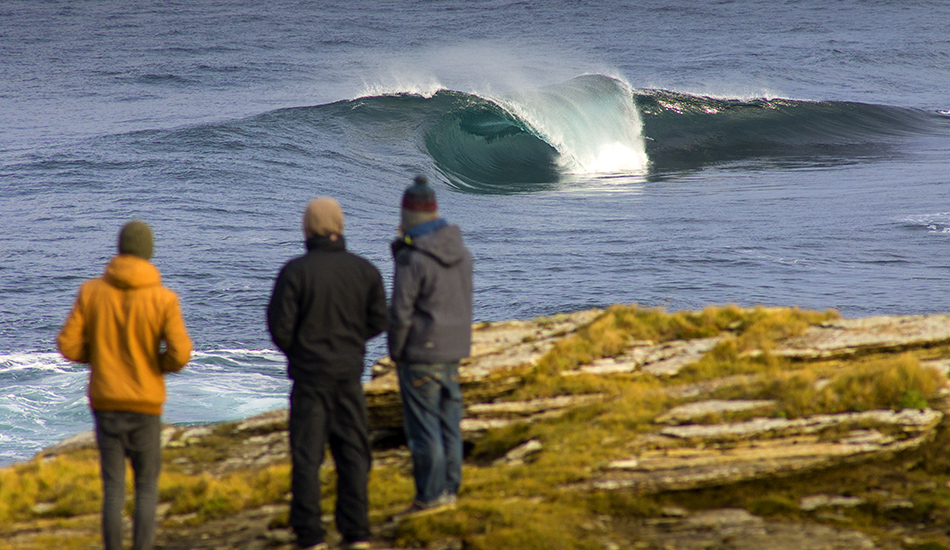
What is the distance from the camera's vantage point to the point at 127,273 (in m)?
4.22

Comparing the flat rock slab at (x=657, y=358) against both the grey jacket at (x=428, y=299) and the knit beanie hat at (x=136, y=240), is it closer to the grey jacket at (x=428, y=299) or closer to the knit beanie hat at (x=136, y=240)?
the grey jacket at (x=428, y=299)

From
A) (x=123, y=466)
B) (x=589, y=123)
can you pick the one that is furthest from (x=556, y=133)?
(x=123, y=466)

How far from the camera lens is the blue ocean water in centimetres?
1420

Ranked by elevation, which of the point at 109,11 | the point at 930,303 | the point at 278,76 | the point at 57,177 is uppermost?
the point at 109,11

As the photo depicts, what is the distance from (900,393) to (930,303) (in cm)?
955

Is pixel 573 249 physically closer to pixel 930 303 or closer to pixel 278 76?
pixel 930 303

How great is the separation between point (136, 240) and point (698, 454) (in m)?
3.71

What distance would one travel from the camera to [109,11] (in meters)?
75.2

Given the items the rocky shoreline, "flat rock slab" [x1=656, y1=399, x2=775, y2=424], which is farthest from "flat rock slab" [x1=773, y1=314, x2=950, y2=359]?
"flat rock slab" [x1=656, y1=399, x2=775, y2=424]

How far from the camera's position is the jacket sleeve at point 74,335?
4.25 metres

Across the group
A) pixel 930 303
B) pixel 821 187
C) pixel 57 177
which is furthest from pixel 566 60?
pixel 930 303

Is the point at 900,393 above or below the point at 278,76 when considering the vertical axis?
below

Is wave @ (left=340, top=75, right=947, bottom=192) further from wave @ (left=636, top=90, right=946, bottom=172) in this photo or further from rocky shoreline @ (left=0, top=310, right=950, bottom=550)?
rocky shoreline @ (left=0, top=310, right=950, bottom=550)

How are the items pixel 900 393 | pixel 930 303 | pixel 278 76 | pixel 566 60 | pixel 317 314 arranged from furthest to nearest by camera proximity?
1. pixel 566 60
2. pixel 278 76
3. pixel 930 303
4. pixel 900 393
5. pixel 317 314
